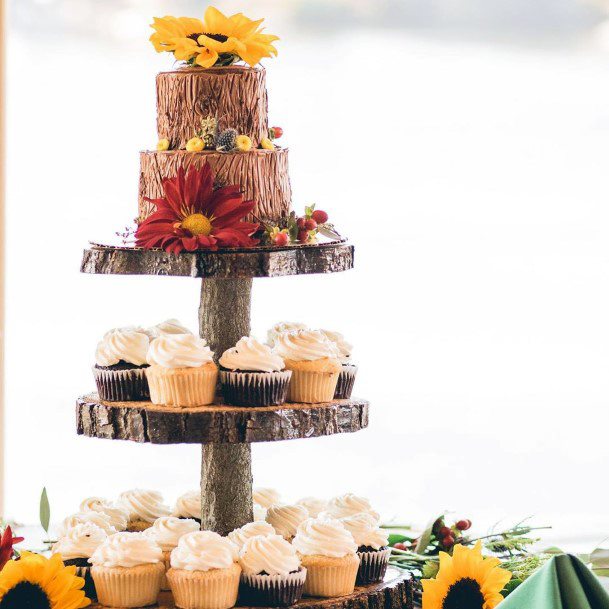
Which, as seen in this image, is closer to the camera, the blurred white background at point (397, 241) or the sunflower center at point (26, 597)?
the sunflower center at point (26, 597)

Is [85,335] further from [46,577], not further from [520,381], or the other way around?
[46,577]

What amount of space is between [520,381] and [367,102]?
5.20 feet

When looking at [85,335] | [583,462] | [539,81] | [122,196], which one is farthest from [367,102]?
[583,462]

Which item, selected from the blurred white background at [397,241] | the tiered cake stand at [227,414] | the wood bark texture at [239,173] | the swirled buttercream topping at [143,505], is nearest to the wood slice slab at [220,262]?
the tiered cake stand at [227,414]

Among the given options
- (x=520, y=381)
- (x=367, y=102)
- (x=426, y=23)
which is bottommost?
(x=520, y=381)

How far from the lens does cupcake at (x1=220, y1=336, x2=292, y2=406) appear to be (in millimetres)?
2543

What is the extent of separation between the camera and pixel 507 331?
6160mm

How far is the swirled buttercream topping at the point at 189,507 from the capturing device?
296 cm

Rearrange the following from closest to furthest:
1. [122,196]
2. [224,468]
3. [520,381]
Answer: [224,468], [122,196], [520,381]

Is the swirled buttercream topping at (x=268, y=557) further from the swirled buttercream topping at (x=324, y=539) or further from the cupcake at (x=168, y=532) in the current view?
the cupcake at (x=168, y=532)

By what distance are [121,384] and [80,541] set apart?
34 centimetres

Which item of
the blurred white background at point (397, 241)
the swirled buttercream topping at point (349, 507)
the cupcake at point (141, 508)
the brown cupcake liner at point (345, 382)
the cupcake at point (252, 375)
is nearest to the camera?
the cupcake at point (252, 375)

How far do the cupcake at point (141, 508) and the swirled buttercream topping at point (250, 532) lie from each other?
1.24 feet

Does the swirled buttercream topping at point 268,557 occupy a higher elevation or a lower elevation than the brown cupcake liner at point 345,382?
lower
